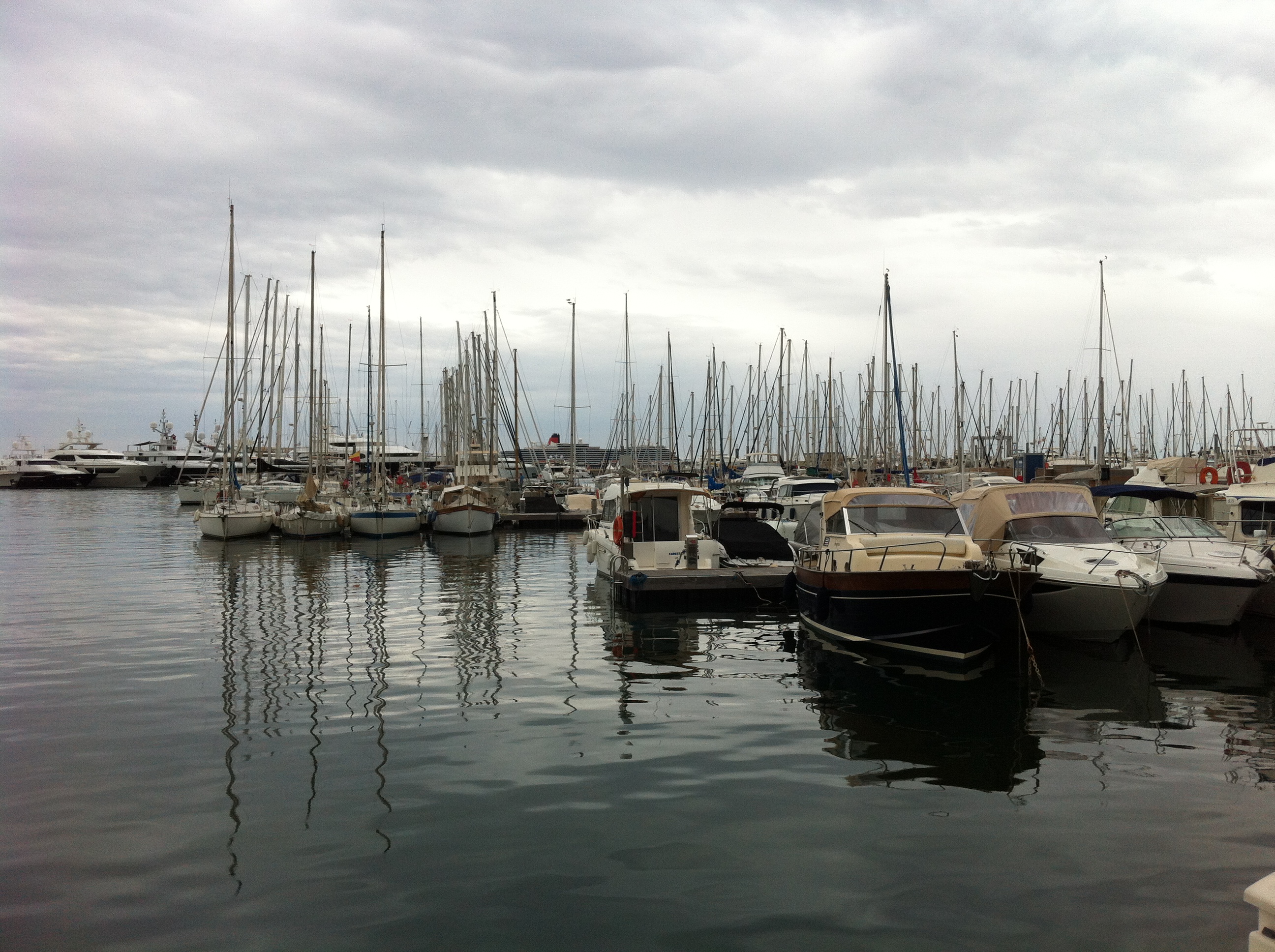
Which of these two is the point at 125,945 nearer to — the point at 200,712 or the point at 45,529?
the point at 200,712

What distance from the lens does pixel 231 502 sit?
44.9 m

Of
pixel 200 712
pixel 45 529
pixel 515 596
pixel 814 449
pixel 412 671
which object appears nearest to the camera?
pixel 200 712

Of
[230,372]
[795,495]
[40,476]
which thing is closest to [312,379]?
[230,372]

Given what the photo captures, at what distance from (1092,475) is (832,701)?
26.8 metres

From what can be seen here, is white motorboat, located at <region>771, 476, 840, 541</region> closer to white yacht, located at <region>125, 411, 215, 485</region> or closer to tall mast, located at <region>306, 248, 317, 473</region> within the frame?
tall mast, located at <region>306, 248, 317, 473</region>

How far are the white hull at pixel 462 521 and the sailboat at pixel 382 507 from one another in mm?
1757

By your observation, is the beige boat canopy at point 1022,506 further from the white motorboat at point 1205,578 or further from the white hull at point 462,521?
the white hull at point 462,521

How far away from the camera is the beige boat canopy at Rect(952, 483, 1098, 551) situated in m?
18.5

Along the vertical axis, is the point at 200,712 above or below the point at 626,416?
below

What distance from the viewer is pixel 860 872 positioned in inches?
287

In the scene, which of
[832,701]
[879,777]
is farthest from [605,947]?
[832,701]

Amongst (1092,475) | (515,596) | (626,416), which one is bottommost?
(515,596)

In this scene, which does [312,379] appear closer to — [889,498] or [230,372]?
[230,372]

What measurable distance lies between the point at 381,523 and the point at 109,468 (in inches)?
3863
